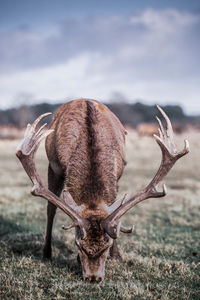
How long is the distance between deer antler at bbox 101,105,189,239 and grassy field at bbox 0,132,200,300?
0.78 meters

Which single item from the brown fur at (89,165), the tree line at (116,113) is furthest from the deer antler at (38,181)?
the tree line at (116,113)

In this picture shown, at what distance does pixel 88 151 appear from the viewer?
4992 mm

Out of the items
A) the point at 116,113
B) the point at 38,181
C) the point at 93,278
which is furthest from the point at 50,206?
the point at 116,113

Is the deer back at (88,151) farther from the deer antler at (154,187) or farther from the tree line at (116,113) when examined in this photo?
the tree line at (116,113)

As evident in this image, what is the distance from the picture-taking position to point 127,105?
7881cm

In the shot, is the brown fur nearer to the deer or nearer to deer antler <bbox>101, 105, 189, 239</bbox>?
the deer

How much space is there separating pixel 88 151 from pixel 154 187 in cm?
105

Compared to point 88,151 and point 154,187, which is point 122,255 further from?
point 88,151

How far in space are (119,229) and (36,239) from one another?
260 centimetres

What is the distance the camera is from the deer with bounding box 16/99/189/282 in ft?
14.2

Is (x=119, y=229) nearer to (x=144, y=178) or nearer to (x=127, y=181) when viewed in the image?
(x=127, y=181)

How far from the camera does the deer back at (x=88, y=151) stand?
4.66 meters

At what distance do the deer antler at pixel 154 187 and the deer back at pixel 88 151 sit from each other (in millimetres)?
292

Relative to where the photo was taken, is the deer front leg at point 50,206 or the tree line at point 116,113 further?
the tree line at point 116,113
